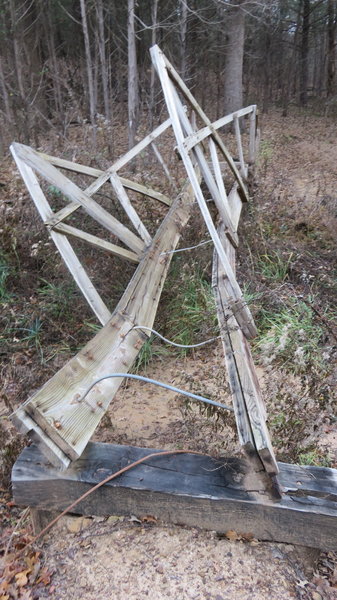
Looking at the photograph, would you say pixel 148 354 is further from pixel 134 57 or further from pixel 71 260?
pixel 134 57

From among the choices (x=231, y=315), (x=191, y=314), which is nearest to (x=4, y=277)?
(x=191, y=314)

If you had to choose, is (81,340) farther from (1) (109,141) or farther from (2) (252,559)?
(1) (109,141)

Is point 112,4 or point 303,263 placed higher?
point 112,4

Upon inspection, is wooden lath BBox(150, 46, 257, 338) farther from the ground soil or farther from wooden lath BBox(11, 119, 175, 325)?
wooden lath BBox(11, 119, 175, 325)

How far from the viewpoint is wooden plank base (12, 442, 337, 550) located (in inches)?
96.0

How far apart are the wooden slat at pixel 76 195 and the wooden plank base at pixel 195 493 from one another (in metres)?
2.32

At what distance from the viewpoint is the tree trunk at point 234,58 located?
1389 centimetres

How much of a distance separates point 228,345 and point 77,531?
1510 millimetres

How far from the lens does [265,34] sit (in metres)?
19.6

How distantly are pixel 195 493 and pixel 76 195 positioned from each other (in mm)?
3073

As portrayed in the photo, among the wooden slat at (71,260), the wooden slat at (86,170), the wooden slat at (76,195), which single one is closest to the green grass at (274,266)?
the wooden slat at (86,170)

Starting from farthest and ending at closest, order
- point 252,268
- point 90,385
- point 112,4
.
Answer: point 112,4, point 252,268, point 90,385

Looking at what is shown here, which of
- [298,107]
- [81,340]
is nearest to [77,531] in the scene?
[81,340]

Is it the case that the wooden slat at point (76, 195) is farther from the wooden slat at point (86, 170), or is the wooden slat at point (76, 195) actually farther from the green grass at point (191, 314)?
the green grass at point (191, 314)
